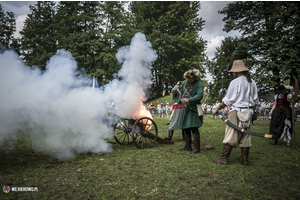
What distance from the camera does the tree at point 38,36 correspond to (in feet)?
75.1

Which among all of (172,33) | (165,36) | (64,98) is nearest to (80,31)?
(165,36)

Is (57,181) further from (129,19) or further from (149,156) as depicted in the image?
(129,19)

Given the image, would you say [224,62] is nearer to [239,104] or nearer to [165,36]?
[165,36]

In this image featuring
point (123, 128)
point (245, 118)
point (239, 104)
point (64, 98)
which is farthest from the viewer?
point (123, 128)

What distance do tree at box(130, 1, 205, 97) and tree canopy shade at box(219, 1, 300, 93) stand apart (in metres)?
7.34

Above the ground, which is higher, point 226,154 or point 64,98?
point 64,98

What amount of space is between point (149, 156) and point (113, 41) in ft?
75.2

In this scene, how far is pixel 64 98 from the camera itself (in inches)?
190

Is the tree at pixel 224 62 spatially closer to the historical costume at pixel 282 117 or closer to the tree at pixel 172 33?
the tree at pixel 172 33

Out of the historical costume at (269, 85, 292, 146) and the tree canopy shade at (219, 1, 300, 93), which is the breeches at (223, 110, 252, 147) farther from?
the tree canopy shade at (219, 1, 300, 93)

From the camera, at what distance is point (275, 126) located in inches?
273

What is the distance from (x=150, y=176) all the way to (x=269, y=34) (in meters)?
23.1

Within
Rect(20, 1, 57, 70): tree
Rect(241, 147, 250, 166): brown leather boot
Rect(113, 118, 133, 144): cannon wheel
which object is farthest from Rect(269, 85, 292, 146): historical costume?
Rect(20, 1, 57, 70): tree

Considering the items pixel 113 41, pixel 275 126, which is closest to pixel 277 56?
pixel 275 126
